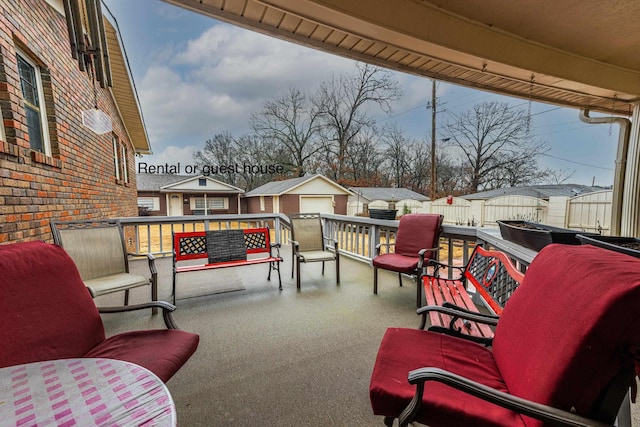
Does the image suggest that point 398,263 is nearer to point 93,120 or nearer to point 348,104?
point 93,120

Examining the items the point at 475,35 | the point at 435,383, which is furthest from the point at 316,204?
the point at 435,383

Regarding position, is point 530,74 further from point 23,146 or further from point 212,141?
point 212,141

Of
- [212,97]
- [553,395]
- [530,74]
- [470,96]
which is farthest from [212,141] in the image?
[553,395]

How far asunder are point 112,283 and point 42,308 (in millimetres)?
1299

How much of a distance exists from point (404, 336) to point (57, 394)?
1.54m

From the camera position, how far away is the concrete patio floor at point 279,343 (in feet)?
5.16

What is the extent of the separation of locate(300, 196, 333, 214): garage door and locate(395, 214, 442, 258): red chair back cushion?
12.3 meters

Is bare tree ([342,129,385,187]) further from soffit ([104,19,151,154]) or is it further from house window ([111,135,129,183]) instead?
house window ([111,135,129,183])

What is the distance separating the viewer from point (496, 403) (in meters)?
0.88

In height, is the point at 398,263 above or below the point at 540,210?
below

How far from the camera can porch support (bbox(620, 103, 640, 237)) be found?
3426 millimetres

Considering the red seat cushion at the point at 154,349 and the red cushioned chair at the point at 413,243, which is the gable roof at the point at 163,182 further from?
the red seat cushion at the point at 154,349

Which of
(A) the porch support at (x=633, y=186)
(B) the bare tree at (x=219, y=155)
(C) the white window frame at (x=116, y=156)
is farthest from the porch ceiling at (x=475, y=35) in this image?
(B) the bare tree at (x=219, y=155)

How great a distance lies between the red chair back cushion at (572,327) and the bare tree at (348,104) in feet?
53.5
